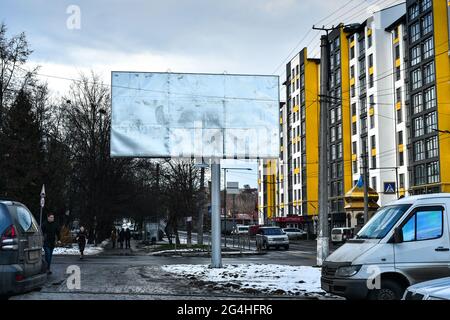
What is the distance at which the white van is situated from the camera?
10031 millimetres

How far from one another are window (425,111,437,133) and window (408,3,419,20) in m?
12.4

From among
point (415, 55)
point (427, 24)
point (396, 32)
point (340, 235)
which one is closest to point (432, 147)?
point (415, 55)

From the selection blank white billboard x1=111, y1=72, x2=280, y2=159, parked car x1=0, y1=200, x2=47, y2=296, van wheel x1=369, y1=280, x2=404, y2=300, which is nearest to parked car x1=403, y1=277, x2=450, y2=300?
van wheel x1=369, y1=280, x2=404, y2=300

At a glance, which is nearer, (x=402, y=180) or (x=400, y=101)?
(x=402, y=180)

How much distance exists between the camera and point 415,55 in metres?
64.2

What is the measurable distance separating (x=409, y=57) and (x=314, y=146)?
29.1 meters

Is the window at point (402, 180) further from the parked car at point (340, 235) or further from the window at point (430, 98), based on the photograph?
the parked car at point (340, 235)

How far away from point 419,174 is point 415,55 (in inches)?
553

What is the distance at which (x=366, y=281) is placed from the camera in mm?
10000

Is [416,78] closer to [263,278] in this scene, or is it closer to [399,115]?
[399,115]

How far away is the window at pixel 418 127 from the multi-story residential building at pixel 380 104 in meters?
3.61

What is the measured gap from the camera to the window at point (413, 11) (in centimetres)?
6382

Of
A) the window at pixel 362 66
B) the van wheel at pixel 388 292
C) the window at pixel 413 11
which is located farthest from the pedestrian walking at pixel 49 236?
the window at pixel 362 66

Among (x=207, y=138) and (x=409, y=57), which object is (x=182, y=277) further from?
(x=409, y=57)
